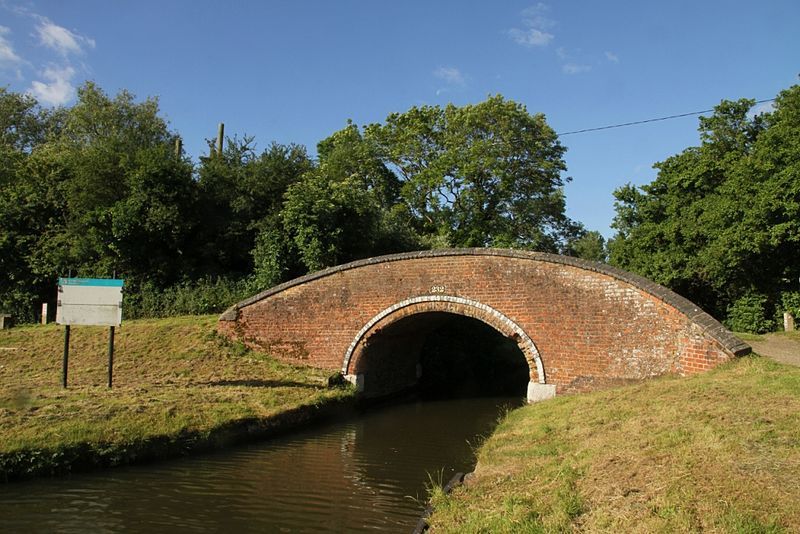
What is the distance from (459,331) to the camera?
72.0ft

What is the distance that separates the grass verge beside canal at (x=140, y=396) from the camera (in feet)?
26.4

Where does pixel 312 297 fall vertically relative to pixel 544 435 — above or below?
above

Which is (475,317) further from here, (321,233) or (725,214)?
(725,214)

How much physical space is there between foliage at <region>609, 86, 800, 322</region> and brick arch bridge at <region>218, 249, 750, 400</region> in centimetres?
1024

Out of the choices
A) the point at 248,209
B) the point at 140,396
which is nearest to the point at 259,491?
the point at 140,396

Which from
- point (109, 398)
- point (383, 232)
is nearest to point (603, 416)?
point (109, 398)

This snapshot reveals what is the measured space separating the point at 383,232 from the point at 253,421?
1363 centimetres

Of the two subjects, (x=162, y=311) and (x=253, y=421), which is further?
(x=162, y=311)

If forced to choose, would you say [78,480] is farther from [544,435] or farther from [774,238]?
[774,238]

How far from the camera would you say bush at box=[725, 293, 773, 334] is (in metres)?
21.2

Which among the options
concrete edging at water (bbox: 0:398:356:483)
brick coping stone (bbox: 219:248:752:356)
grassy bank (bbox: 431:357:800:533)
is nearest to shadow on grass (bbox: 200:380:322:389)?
concrete edging at water (bbox: 0:398:356:483)

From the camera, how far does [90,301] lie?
11672 millimetres

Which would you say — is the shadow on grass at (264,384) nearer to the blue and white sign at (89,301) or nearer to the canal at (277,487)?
the canal at (277,487)

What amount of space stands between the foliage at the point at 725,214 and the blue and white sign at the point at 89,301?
1901 cm
